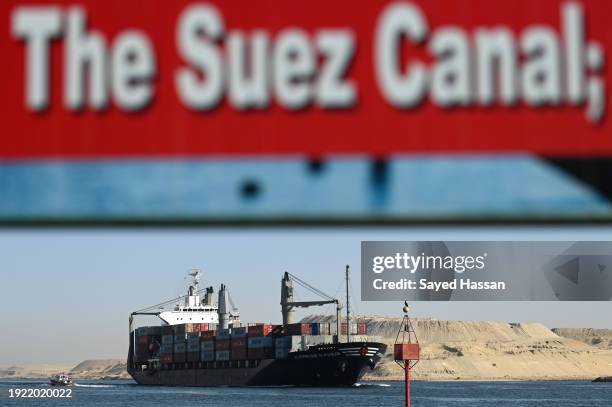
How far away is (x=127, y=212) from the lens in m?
7.06

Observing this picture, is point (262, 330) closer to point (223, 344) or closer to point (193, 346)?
point (223, 344)

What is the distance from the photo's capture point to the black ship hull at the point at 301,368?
363ft

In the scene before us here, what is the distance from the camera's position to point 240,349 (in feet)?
401

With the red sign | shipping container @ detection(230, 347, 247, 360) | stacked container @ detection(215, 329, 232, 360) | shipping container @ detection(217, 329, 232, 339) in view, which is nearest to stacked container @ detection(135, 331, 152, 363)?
stacked container @ detection(215, 329, 232, 360)

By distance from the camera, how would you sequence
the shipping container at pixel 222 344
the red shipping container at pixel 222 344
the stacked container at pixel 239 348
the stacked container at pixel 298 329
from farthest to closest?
the red shipping container at pixel 222 344
the shipping container at pixel 222 344
the stacked container at pixel 239 348
the stacked container at pixel 298 329

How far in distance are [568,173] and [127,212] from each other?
3.19m

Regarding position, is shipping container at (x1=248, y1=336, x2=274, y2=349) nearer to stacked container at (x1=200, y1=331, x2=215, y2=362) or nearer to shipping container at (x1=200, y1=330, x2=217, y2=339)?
stacked container at (x1=200, y1=331, x2=215, y2=362)

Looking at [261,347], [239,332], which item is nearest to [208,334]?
[239,332]

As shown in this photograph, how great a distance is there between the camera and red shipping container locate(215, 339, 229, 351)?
124375 mm

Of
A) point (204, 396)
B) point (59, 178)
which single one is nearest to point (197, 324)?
point (204, 396)

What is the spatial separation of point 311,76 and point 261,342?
11342 cm

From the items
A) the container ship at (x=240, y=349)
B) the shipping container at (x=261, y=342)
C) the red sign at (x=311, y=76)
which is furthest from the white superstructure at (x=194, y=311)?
→ the red sign at (x=311, y=76)

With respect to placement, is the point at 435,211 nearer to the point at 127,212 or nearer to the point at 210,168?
the point at 210,168

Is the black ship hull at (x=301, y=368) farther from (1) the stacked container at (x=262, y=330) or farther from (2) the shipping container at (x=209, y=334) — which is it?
(2) the shipping container at (x=209, y=334)
